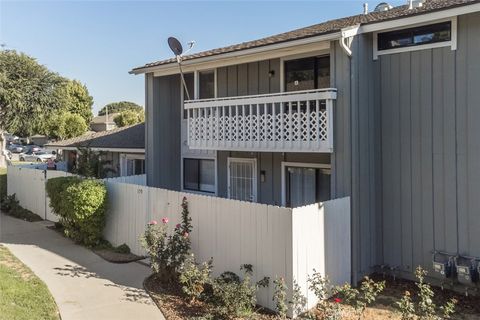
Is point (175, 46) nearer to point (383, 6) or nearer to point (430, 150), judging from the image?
point (383, 6)

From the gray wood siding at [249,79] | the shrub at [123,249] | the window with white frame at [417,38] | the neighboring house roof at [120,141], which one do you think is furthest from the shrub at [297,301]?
the neighboring house roof at [120,141]

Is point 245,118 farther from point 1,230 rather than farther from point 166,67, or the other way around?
point 1,230

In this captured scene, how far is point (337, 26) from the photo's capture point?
10891mm

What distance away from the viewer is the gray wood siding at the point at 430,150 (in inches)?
313

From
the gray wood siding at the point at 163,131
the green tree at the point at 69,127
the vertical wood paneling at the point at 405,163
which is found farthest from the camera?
the green tree at the point at 69,127

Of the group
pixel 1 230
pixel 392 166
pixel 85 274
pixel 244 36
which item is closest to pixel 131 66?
pixel 244 36

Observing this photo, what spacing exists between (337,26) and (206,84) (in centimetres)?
462

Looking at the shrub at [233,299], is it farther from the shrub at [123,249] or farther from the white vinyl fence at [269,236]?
the shrub at [123,249]

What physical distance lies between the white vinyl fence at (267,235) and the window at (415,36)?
3587mm

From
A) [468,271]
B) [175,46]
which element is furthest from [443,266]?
[175,46]

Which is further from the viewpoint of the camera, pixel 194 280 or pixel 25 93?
pixel 25 93

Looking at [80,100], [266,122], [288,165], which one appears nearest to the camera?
[266,122]

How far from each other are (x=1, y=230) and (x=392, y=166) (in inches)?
477

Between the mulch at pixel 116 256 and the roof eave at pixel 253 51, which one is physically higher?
the roof eave at pixel 253 51
